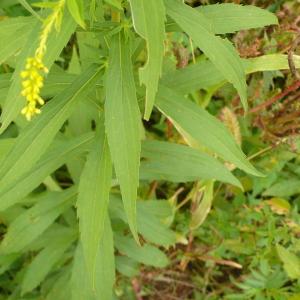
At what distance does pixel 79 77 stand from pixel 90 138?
1.16 ft

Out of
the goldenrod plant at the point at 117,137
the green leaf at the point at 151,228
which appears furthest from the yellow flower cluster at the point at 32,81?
the green leaf at the point at 151,228

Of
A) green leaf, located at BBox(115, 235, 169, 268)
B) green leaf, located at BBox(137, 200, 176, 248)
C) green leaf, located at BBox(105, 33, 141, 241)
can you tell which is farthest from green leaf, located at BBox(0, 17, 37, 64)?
green leaf, located at BBox(115, 235, 169, 268)

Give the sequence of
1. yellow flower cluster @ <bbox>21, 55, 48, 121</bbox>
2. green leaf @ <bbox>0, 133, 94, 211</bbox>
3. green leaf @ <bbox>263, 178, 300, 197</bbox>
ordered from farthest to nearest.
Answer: green leaf @ <bbox>263, 178, 300, 197</bbox> < green leaf @ <bbox>0, 133, 94, 211</bbox> < yellow flower cluster @ <bbox>21, 55, 48, 121</bbox>

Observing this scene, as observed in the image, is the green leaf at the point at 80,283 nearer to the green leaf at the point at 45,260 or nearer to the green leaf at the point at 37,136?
the green leaf at the point at 45,260

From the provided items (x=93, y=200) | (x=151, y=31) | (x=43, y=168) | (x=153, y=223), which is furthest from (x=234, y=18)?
(x=153, y=223)

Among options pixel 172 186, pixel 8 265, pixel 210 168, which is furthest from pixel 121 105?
pixel 172 186

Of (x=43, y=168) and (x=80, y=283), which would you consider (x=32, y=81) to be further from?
(x=80, y=283)

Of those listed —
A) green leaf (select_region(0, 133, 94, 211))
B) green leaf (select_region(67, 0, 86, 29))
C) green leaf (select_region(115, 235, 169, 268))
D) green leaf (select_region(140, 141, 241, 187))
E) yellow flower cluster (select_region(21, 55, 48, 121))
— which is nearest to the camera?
yellow flower cluster (select_region(21, 55, 48, 121))

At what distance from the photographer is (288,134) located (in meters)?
2.66

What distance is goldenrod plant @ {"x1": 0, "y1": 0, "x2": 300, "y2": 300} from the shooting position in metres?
1.25

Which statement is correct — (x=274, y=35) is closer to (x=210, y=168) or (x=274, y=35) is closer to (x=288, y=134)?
(x=288, y=134)

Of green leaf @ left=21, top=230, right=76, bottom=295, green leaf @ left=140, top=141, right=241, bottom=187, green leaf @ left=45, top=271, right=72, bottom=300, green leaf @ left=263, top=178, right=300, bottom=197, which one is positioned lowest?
green leaf @ left=45, top=271, right=72, bottom=300

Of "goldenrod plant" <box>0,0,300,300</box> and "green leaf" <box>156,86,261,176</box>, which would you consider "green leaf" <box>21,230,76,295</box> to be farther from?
"green leaf" <box>156,86,261,176</box>

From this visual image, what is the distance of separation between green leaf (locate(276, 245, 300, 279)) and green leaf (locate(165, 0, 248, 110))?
1.25m
